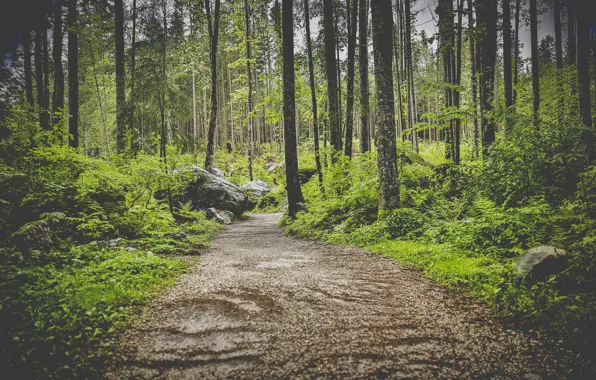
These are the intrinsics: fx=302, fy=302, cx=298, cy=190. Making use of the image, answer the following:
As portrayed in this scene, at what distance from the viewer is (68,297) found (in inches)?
132

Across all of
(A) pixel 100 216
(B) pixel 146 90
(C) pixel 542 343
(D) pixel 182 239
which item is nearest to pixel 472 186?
(C) pixel 542 343

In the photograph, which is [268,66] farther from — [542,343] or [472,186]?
[542,343]

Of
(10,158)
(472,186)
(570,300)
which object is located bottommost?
(570,300)

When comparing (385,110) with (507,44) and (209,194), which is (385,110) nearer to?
(507,44)

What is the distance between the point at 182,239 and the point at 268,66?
1248 inches

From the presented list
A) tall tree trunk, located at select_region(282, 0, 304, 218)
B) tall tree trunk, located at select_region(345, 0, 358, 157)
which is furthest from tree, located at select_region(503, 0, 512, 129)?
tall tree trunk, located at select_region(282, 0, 304, 218)

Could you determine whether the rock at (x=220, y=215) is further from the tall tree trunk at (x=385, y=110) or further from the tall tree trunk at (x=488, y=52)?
the tall tree trunk at (x=488, y=52)

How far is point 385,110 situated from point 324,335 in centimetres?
669

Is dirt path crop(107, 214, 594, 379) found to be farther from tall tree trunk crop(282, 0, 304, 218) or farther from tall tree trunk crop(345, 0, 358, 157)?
tall tree trunk crop(345, 0, 358, 157)

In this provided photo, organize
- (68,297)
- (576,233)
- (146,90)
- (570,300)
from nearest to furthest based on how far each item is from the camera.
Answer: (570,300) → (68,297) → (576,233) → (146,90)

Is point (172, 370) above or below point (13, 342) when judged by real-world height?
below

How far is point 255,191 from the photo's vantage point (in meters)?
21.5

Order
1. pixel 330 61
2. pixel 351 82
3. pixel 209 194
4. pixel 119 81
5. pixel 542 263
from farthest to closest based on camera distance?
pixel 209 194 → pixel 330 61 → pixel 351 82 → pixel 119 81 → pixel 542 263

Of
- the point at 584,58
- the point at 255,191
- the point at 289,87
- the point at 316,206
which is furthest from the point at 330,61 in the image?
the point at 255,191
